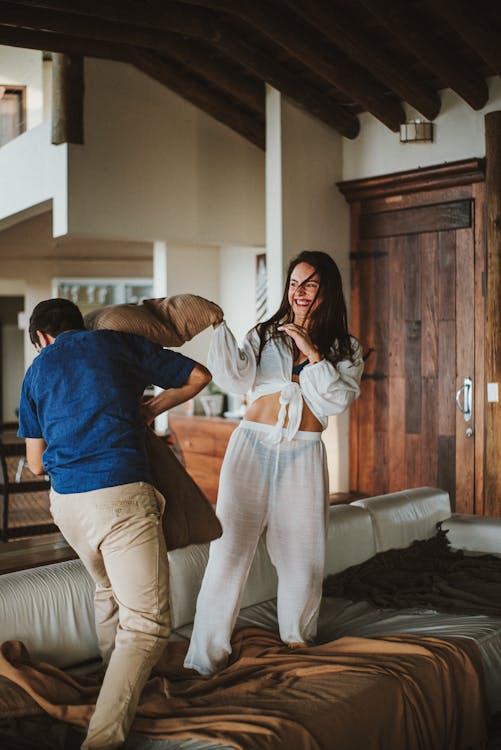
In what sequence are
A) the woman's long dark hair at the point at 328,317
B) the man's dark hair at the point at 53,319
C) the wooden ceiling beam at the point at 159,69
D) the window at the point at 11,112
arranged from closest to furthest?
1. the man's dark hair at the point at 53,319
2. the woman's long dark hair at the point at 328,317
3. the wooden ceiling beam at the point at 159,69
4. the window at the point at 11,112

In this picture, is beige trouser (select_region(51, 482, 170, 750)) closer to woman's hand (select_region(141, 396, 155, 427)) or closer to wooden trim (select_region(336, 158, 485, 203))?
woman's hand (select_region(141, 396, 155, 427))

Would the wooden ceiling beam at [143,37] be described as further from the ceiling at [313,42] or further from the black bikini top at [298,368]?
the black bikini top at [298,368]

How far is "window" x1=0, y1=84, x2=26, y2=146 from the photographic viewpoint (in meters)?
8.29

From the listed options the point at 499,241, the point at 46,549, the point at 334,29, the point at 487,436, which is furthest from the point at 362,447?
the point at 46,549

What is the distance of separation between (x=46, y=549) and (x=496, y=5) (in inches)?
140

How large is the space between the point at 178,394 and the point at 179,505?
0.33m

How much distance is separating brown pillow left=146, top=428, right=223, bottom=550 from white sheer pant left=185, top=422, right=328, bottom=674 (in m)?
0.24

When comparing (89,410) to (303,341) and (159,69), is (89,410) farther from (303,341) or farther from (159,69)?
(159,69)

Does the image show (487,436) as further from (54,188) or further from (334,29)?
(54,188)

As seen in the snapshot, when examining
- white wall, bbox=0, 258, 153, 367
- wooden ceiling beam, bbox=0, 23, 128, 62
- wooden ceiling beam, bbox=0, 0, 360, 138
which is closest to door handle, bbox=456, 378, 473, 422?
wooden ceiling beam, bbox=0, 0, 360, 138

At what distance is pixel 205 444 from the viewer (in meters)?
7.06

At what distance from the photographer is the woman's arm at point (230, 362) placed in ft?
9.14

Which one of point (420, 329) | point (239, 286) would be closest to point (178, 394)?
point (420, 329)

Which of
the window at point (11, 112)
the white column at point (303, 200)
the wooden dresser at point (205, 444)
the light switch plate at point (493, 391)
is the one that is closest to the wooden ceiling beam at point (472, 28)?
the white column at point (303, 200)
